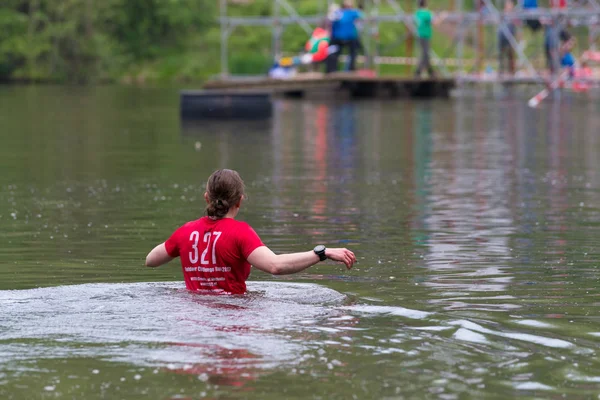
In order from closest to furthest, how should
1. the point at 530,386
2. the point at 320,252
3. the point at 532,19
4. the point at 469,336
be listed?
the point at 530,386, the point at 469,336, the point at 320,252, the point at 532,19

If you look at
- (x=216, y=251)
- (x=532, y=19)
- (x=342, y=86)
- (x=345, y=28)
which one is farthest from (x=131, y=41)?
(x=216, y=251)

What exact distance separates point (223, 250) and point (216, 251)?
48 millimetres

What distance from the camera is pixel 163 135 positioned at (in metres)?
28.5

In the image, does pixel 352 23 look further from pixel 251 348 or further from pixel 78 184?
pixel 251 348

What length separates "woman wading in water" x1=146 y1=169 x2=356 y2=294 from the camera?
8.53 metres

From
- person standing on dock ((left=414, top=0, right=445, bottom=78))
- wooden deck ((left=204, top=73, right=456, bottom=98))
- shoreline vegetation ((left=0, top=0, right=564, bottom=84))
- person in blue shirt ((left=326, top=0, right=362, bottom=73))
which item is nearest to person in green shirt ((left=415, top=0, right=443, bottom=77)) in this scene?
person standing on dock ((left=414, top=0, right=445, bottom=78))

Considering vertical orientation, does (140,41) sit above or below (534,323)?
above

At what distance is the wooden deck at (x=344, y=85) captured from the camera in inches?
1844

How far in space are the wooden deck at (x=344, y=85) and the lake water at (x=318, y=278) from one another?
21.3 m

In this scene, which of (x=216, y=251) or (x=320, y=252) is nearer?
(x=320, y=252)

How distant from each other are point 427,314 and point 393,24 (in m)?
74.0

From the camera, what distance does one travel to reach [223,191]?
8.61 metres

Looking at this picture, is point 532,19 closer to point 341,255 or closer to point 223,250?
point 223,250

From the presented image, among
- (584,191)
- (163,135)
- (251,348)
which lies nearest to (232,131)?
(163,135)
